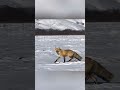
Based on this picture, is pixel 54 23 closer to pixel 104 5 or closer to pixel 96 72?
pixel 104 5

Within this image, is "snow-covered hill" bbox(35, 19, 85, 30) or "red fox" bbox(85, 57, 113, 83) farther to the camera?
"snow-covered hill" bbox(35, 19, 85, 30)

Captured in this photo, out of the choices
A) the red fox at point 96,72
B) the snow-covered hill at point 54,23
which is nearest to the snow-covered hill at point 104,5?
the snow-covered hill at point 54,23

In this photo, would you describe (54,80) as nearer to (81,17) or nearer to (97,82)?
(97,82)

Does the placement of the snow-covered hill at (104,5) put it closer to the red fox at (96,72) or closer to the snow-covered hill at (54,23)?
the snow-covered hill at (54,23)

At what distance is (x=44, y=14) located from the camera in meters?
3.76

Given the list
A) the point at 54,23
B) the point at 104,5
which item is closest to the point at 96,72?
the point at 54,23

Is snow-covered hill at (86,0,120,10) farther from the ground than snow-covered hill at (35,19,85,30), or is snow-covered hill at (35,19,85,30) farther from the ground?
snow-covered hill at (86,0,120,10)

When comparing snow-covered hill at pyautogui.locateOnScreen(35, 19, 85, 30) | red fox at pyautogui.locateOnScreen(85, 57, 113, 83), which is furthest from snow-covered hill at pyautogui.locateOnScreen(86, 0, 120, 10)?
red fox at pyautogui.locateOnScreen(85, 57, 113, 83)

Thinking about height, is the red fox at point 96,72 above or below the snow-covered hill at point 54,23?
below

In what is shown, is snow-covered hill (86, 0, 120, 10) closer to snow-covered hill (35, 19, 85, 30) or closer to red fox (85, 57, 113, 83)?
snow-covered hill (35, 19, 85, 30)

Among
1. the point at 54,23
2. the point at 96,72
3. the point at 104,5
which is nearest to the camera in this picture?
the point at 96,72

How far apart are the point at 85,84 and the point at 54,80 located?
34cm

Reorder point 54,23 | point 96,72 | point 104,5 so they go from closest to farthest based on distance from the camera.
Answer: point 96,72, point 54,23, point 104,5

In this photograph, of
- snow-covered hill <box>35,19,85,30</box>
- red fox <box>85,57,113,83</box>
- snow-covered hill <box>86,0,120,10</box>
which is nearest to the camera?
red fox <box>85,57,113,83</box>
